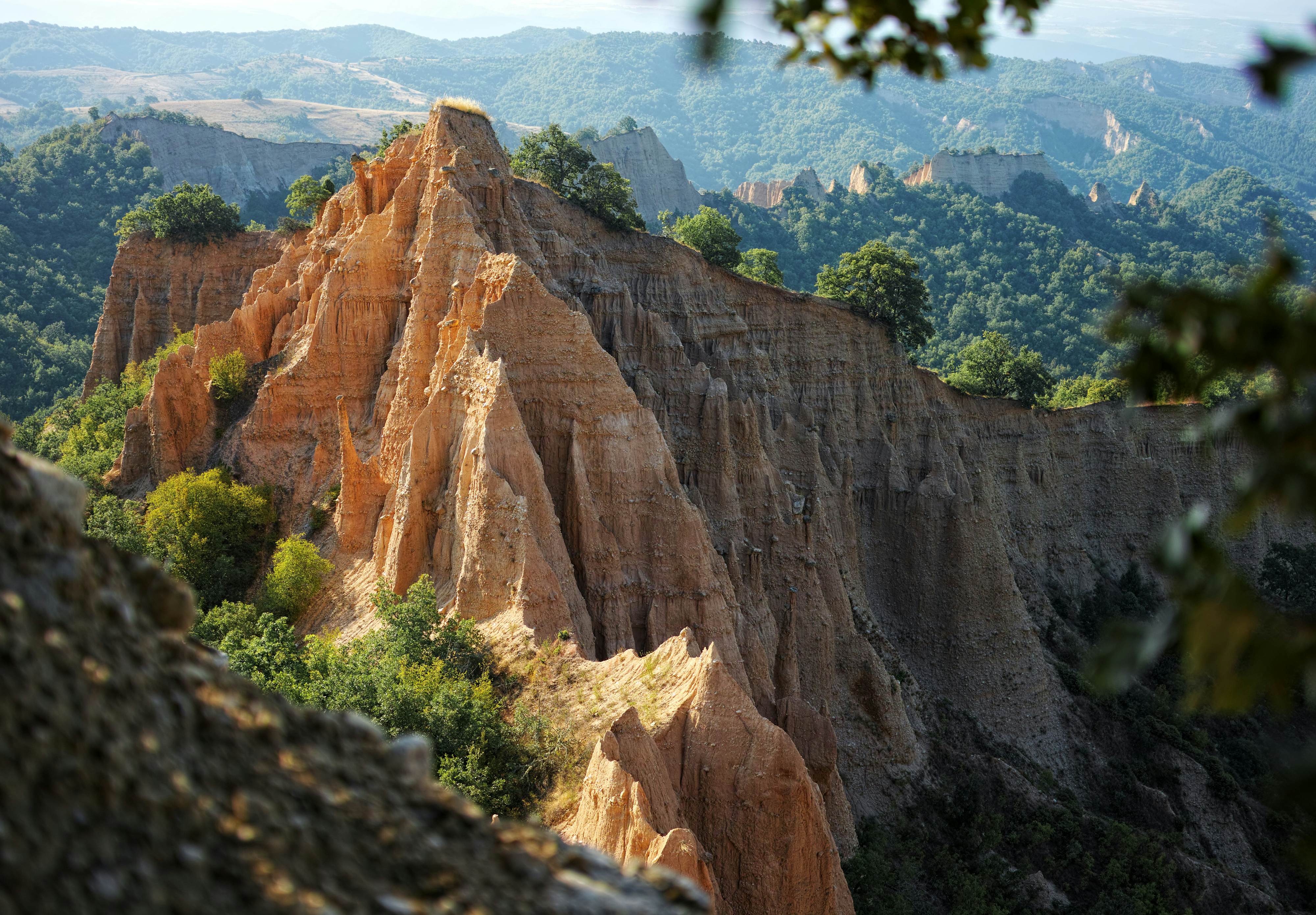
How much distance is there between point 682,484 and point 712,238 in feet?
74.8

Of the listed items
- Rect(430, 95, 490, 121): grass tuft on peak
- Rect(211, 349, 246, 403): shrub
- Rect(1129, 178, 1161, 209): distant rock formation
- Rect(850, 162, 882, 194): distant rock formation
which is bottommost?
Rect(211, 349, 246, 403): shrub

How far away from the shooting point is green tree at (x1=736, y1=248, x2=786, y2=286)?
2116 inches

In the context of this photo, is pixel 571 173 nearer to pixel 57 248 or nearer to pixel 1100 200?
pixel 57 248

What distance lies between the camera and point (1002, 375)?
51.2 metres

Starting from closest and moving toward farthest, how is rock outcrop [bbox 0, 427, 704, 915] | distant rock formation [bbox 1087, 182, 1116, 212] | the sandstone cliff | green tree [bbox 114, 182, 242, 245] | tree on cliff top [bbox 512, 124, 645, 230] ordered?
1. rock outcrop [bbox 0, 427, 704, 915]
2. the sandstone cliff
3. tree on cliff top [bbox 512, 124, 645, 230]
4. green tree [bbox 114, 182, 242, 245]
5. distant rock formation [bbox 1087, 182, 1116, 212]

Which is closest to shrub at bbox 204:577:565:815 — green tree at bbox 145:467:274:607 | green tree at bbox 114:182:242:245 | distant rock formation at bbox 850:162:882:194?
green tree at bbox 145:467:274:607

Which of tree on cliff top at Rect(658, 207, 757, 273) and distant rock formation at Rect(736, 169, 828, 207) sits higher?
Result: distant rock formation at Rect(736, 169, 828, 207)

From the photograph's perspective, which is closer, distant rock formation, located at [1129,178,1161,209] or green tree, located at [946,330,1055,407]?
green tree, located at [946,330,1055,407]

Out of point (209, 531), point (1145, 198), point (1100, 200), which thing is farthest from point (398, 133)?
point (1145, 198)

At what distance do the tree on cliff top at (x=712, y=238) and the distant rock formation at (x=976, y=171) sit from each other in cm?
9130

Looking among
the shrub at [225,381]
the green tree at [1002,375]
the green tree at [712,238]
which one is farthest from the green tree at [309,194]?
the green tree at [1002,375]

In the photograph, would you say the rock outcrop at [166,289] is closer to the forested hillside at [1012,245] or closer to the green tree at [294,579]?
the green tree at [294,579]

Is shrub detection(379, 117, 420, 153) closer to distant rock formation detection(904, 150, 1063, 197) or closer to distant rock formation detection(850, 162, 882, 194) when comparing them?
distant rock formation detection(850, 162, 882, 194)

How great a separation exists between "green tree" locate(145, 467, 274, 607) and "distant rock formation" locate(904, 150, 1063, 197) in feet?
403
